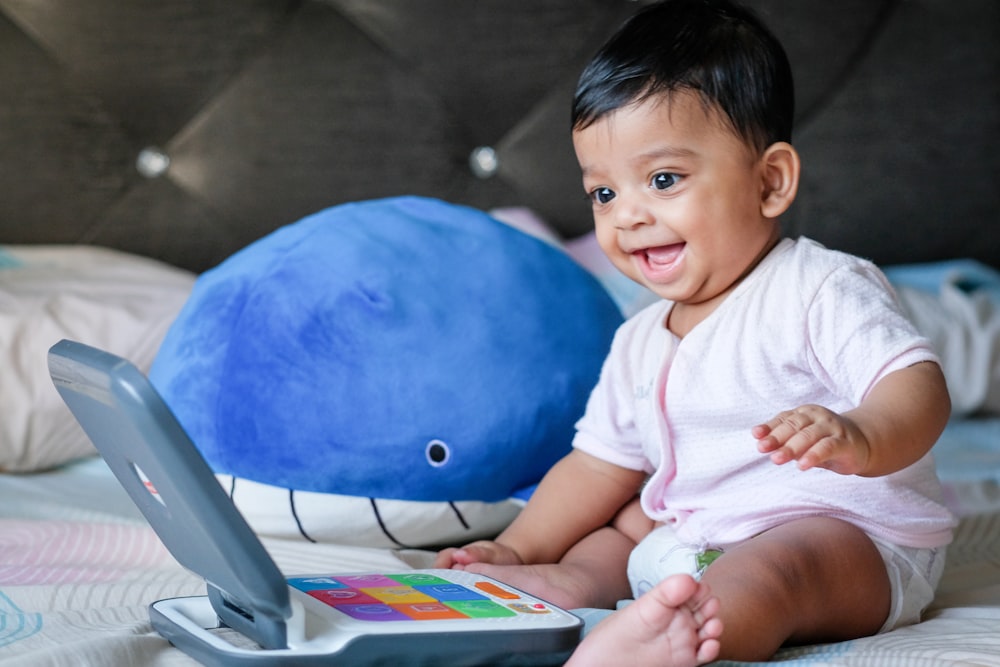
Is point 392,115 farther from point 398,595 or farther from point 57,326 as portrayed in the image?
point 398,595

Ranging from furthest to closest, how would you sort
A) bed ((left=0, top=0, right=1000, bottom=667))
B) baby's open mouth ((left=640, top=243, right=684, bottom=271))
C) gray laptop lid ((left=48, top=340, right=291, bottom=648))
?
bed ((left=0, top=0, right=1000, bottom=667)) → baby's open mouth ((left=640, top=243, right=684, bottom=271)) → gray laptop lid ((left=48, top=340, right=291, bottom=648))

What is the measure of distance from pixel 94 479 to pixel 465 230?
55 centimetres

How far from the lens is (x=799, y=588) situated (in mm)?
807

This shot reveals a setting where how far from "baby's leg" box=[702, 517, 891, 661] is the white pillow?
2.84 ft

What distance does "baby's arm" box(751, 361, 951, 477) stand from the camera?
2.31 ft

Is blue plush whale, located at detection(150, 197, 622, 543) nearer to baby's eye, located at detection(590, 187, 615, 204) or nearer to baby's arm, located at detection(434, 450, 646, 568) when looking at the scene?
baby's arm, located at detection(434, 450, 646, 568)

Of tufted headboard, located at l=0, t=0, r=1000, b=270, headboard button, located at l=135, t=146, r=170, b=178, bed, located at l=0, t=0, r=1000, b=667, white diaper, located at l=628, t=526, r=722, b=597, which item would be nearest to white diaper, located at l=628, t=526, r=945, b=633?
white diaper, located at l=628, t=526, r=722, b=597

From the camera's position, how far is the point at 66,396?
28.9 inches

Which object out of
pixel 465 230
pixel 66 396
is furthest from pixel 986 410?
pixel 66 396

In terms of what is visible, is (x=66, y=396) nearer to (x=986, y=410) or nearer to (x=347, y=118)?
(x=347, y=118)

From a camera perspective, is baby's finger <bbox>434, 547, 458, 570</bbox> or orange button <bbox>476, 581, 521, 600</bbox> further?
baby's finger <bbox>434, 547, 458, 570</bbox>

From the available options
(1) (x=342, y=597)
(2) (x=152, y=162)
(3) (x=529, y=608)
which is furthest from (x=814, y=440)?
(2) (x=152, y=162)

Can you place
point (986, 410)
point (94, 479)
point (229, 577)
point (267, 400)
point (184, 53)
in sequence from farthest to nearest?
point (184, 53), point (986, 410), point (94, 479), point (267, 400), point (229, 577)

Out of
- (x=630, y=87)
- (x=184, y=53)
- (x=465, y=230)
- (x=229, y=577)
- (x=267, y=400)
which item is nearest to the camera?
(x=229, y=577)
